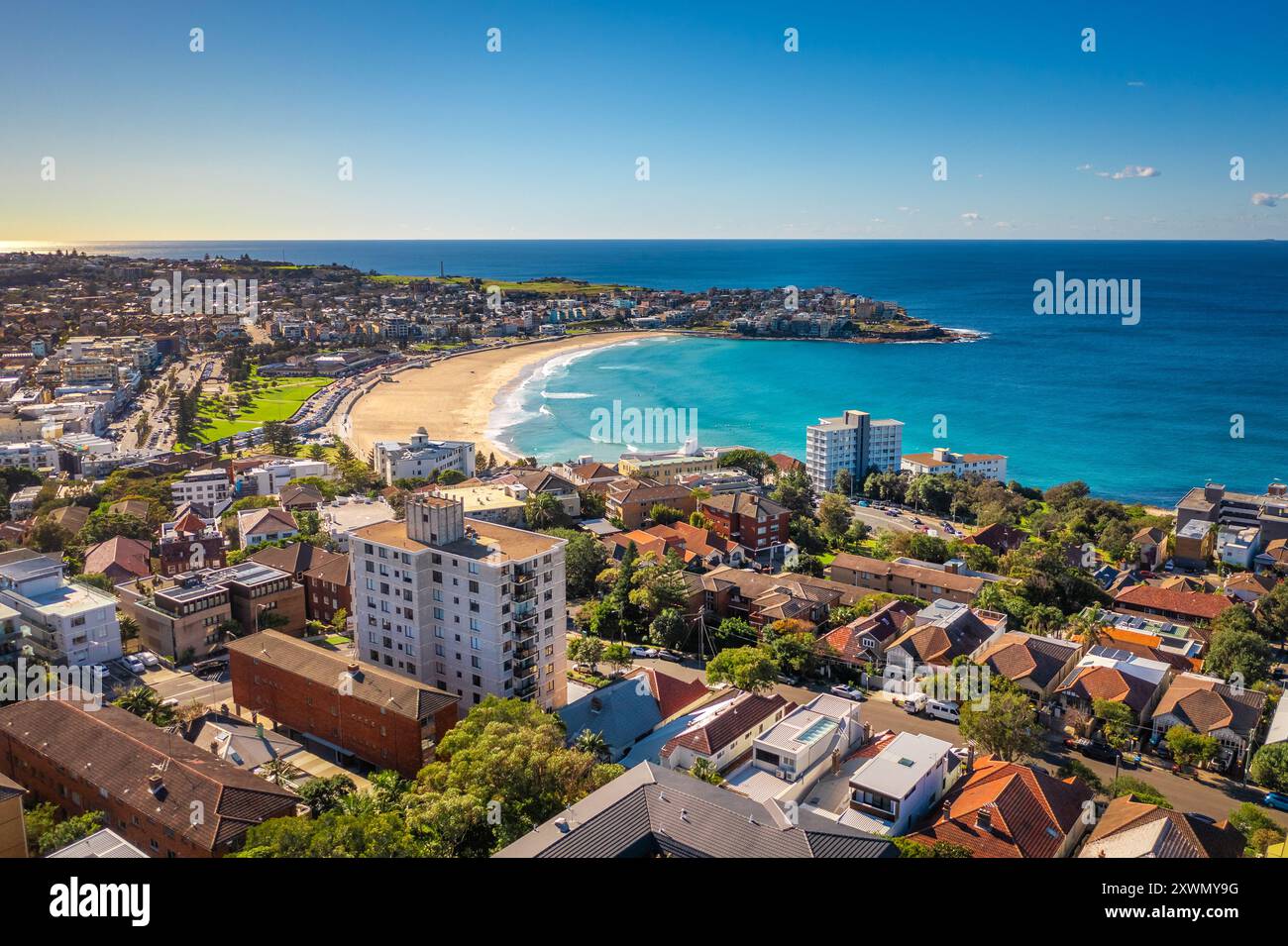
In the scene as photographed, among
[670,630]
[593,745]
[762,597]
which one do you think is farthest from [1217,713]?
[593,745]

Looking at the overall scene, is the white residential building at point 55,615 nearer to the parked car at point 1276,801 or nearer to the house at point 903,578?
the house at point 903,578

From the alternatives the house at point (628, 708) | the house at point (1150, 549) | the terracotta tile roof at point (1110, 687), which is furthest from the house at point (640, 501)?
the terracotta tile roof at point (1110, 687)

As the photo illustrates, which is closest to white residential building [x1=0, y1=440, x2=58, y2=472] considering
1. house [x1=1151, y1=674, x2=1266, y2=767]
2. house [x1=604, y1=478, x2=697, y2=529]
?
house [x1=604, y1=478, x2=697, y2=529]

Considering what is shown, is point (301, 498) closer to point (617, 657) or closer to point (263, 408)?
point (617, 657)

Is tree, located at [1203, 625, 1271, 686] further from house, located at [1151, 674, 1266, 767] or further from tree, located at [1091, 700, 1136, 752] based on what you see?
tree, located at [1091, 700, 1136, 752]

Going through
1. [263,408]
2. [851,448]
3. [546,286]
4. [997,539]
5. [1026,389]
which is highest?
[546,286]

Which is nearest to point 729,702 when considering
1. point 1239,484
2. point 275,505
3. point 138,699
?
point 138,699

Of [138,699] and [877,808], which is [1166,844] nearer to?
[877,808]
